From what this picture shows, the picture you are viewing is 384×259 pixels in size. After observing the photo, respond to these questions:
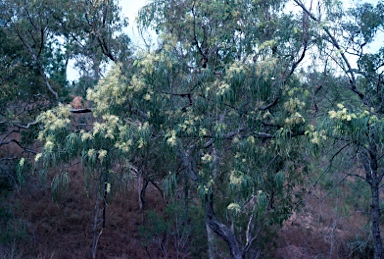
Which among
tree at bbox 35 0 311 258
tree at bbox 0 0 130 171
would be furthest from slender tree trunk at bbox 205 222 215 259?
tree at bbox 0 0 130 171

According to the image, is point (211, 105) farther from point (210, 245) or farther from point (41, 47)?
point (41, 47)

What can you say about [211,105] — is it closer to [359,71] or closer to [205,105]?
[205,105]

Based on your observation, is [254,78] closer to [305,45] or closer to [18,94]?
[305,45]

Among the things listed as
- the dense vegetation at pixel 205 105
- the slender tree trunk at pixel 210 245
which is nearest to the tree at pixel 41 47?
the dense vegetation at pixel 205 105

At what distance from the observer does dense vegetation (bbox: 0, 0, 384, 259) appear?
279 inches

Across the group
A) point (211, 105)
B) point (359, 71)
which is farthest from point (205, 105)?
point (359, 71)

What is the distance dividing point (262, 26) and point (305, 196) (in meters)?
4.58

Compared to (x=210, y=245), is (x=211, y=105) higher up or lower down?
higher up

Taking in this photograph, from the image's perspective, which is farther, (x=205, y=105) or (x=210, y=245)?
(x=210, y=245)

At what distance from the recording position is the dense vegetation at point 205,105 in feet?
23.2

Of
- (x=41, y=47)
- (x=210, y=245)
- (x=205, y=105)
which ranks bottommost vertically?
(x=210, y=245)

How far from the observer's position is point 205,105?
780 centimetres

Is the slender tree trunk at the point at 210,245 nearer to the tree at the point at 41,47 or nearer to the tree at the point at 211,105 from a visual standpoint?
the tree at the point at 211,105

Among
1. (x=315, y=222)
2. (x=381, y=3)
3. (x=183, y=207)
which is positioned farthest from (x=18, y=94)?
(x=315, y=222)
